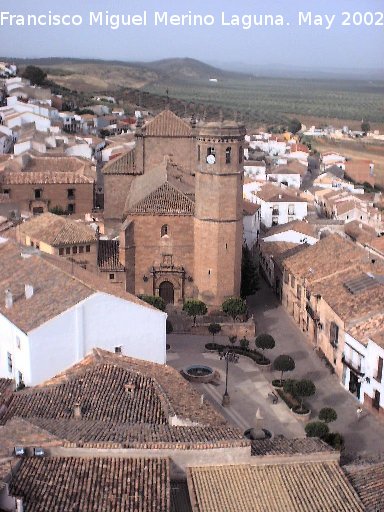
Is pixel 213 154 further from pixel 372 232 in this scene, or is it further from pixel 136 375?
pixel 372 232

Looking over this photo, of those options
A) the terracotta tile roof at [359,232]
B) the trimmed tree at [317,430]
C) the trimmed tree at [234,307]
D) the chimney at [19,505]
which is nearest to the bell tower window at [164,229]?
the trimmed tree at [234,307]

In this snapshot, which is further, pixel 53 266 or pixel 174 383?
pixel 53 266

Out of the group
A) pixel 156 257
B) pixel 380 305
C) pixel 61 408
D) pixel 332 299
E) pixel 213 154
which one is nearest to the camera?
pixel 61 408

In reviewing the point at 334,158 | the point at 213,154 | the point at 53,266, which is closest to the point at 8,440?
the point at 53,266

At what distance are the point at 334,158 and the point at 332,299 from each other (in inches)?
2152

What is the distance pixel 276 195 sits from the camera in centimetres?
5212

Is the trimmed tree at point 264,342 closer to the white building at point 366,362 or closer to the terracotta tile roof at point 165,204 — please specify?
the white building at point 366,362

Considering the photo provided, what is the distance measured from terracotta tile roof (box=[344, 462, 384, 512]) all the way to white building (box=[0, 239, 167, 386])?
9253 millimetres

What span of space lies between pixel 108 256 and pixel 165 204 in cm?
349

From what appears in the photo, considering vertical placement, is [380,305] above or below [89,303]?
below

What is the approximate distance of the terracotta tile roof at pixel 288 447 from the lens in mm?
14719

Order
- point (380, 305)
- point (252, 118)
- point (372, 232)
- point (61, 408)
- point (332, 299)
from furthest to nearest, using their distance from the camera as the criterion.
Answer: point (252, 118)
point (372, 232)
point (332, 299)
point (380, 305)
point (61, 408)

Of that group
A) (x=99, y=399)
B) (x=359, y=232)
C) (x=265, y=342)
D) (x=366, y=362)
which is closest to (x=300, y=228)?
(x=359, y=232)

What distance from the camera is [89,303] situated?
21.4 meters
